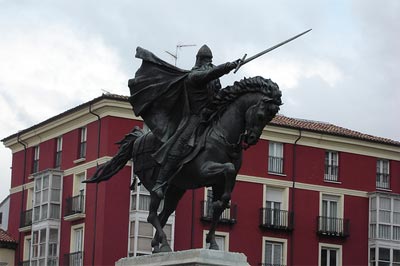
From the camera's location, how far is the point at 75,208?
60.8m

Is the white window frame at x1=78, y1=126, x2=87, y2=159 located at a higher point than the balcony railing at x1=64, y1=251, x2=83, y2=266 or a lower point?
higher

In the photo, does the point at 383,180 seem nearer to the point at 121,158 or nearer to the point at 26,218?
the point at 26,218

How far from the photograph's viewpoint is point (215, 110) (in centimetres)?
1689

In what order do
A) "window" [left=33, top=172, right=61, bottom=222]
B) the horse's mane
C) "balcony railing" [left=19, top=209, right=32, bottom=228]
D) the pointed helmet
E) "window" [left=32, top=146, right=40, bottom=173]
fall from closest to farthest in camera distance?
the horse's mane < the pointed helmet < "window" [left=33, top=172, right=61, bottom=222] < "balcony railing" [left=19, top=209, right=32, bottom=228] < "window" [left=32, top=146, right=40, bottom=173]

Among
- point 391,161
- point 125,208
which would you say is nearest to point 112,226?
point 125,208

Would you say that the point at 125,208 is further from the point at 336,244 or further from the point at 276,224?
the point at 336,244

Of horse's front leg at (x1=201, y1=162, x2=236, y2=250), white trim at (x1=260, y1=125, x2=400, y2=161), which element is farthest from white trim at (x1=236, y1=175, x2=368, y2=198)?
horse's front leg at (x1=201, y1=162, x2=236, y2=250)

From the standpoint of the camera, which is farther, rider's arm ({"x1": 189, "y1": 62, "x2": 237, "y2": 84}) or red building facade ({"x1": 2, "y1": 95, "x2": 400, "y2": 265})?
red building facade ({"x1": 2, "y1": 95, "x2": 400, "y2": 265})

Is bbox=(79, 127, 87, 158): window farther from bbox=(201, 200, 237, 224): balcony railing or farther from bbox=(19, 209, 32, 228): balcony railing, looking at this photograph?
Answer: bbox=(201, 200, 237, 224): balcony railing

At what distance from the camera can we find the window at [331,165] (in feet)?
214

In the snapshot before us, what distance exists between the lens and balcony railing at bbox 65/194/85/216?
60.4 meters

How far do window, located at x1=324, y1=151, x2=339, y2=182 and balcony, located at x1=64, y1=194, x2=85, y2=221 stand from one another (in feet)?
46.6

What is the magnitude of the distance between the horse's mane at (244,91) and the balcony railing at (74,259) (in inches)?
1705

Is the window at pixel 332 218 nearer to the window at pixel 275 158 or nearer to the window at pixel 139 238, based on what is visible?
the window at pixel 275 158
